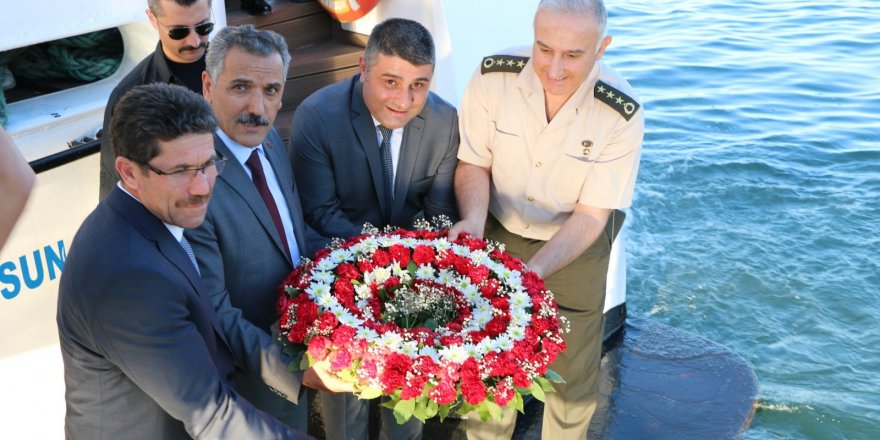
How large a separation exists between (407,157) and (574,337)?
107 cm

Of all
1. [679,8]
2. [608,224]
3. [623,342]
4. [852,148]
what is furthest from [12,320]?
[679,8]

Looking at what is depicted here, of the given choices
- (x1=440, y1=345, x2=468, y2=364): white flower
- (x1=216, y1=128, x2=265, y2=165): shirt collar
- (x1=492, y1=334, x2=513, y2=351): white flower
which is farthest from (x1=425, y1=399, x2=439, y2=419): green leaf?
(x1=216, y1=128, x2=265, y2=165): shirt collar

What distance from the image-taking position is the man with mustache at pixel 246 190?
2824 mm

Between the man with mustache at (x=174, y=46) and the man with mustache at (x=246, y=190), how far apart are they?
1.92ft

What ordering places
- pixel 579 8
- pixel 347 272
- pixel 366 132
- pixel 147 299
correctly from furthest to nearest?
pixel 366 132 → pixel 579 8 → pixel 347 272 → pixel 147 299

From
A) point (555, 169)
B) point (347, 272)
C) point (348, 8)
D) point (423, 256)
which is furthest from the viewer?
point (348, 8)

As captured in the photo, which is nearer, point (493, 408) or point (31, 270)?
point (493, 408)

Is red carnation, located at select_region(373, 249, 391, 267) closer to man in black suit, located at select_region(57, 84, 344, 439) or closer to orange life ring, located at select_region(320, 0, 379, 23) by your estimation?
man in black suit, located at select_region(57, 84, 344, 439)

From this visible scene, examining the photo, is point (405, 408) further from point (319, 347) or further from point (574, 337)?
point (574, 337)

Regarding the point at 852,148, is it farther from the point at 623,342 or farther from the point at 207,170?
the point at 207,170

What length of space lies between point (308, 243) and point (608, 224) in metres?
1.34

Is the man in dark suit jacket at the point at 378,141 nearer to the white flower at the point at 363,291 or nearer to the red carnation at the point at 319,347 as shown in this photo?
the white flower at the point at 363,291

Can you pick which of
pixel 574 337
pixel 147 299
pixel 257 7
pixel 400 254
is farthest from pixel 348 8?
pixel 147 299

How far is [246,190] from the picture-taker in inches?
115
